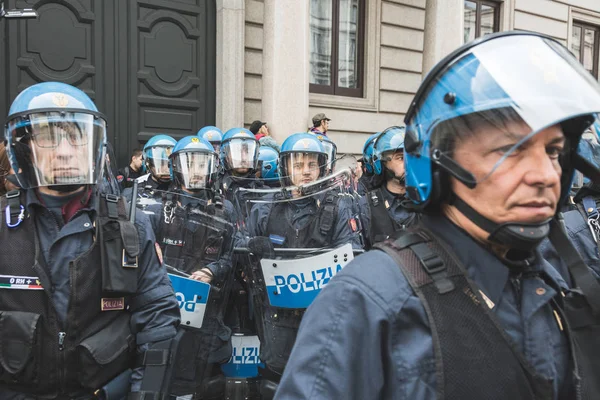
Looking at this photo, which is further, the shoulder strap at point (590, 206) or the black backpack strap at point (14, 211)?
the shoulder strap at point (590, 206)

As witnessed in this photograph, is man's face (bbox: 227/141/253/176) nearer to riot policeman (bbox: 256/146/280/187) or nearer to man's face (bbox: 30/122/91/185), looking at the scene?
riot policeman (bbox: 256/146/280/187)

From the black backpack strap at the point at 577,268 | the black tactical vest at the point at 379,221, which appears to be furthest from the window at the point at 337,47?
the black backpack strap at the point at 577,268

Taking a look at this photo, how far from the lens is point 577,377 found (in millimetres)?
1265

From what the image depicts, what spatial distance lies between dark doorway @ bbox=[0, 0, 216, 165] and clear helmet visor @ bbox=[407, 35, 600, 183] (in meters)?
8.08

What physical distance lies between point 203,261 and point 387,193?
6.65 ft

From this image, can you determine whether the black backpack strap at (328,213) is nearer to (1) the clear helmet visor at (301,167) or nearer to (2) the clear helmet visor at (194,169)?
(1) the clear helmet visor at (301,167)

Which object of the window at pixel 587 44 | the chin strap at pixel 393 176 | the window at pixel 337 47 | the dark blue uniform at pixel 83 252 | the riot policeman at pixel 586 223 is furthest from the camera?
the window at pixel 587 44

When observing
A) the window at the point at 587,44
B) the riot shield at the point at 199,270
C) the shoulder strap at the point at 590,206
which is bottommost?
the riot shield at the point at 199,270

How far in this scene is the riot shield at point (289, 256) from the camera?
3.17 m

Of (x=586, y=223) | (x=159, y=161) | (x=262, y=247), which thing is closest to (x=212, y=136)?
(x=159, y=161)

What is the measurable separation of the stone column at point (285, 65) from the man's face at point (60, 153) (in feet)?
21.1

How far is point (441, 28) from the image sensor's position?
10.8 meters

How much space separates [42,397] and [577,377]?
6.39 feet

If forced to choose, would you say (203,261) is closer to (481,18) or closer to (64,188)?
(64,188)
